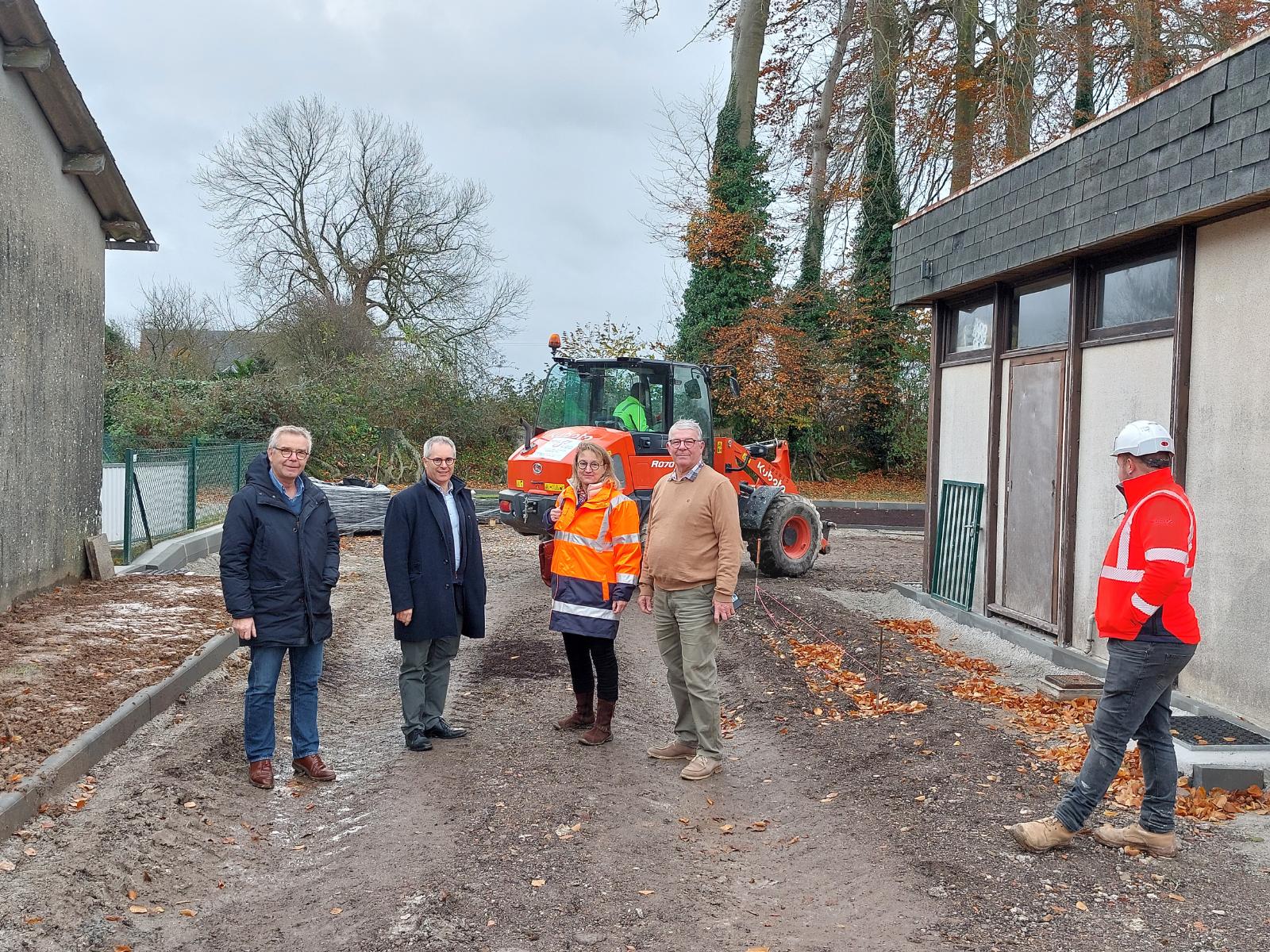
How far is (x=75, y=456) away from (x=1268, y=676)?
1053 cm

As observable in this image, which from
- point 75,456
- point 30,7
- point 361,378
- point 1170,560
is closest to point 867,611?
point 1170,560

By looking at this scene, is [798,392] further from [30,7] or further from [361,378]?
[30,7]

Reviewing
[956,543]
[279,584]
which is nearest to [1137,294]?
[956,543]

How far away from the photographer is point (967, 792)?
5344mm

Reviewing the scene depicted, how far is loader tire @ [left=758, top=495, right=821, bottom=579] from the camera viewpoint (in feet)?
44.3

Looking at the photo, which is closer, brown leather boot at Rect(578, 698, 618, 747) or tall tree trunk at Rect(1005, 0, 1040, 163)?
brown leather boot at Rect(578, 698, 618, 747)

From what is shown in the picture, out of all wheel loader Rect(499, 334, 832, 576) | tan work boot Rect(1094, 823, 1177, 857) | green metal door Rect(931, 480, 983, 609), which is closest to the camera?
tan work boot Rect(1094, 823, 1177, 857)

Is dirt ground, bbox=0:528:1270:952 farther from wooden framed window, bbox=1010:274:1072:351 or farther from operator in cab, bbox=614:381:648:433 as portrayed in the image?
operator in cab, bbox=614:381:648:433

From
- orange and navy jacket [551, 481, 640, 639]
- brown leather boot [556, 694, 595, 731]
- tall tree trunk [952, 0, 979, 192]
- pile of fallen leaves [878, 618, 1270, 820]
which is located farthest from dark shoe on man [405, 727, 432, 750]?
tall tree trunk [952, 0, 979, 192]

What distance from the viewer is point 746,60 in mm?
26938

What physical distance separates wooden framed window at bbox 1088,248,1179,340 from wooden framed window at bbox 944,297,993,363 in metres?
1.80

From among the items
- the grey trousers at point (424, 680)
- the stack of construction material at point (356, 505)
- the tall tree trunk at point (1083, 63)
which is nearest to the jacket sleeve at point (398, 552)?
the grey trousers at point (424, 680)

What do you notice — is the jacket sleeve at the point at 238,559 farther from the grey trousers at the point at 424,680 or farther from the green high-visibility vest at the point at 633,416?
the green high-visibility vest at the point at 633,416

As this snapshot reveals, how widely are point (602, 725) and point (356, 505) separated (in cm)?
1160
